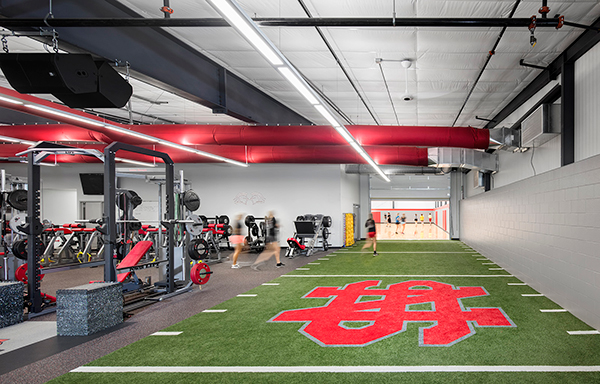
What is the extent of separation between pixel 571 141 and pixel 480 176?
20.6ft

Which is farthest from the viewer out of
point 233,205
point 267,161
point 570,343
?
point 233,205

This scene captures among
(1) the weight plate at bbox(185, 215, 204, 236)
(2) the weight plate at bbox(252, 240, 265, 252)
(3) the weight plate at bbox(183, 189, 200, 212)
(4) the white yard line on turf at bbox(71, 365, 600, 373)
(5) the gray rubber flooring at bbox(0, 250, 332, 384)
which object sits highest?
(3) the weight plate at bbox(183, 189, 200, 212)

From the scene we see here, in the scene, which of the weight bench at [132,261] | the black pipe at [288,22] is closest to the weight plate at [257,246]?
the weight bench at [132,261]

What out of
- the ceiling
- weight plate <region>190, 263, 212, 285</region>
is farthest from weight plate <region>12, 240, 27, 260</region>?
the ceiling

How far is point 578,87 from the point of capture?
16.9 ft

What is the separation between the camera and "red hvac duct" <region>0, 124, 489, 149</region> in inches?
304

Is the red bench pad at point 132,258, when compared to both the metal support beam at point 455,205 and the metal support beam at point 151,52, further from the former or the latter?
the metal support beam at point 455,205

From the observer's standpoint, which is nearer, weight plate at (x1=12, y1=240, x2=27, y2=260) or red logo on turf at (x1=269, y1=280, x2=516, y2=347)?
red logo on turf at (x1=269, y1=280, x2=516, y2=347)

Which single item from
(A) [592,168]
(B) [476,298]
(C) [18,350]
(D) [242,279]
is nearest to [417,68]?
(A) [592,168]

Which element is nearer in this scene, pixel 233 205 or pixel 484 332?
Result: pixel 484 332

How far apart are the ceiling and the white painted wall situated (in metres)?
4.25

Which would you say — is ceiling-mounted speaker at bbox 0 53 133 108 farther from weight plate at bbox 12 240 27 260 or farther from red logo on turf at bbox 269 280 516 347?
weight plate at bbox 12 240 27 260

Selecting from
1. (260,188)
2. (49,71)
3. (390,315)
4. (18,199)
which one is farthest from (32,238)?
(260,188)

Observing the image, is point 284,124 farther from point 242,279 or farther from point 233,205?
point 233,205
